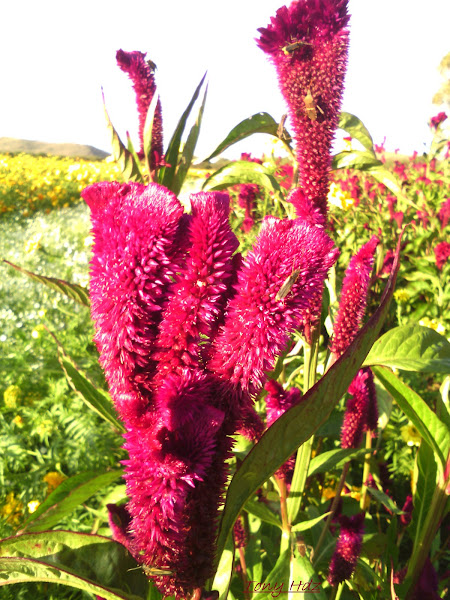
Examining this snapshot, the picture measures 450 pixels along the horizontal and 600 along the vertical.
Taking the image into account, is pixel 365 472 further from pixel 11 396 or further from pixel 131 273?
pixel 11 396

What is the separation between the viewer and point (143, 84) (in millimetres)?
Result: 1430

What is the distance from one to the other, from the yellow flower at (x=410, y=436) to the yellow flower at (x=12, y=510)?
65.7 inches

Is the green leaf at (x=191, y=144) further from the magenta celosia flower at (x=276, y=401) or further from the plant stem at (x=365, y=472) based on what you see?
the plant stem at (x=365, y=472)

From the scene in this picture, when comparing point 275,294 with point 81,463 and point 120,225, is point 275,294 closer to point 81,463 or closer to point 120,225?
point 120,225

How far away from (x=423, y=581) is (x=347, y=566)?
1045mm

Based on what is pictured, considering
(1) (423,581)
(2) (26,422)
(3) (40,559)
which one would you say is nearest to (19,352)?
(2) (26,422)

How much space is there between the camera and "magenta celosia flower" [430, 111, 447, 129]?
4223 mm

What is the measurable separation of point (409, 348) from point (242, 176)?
2.20ft

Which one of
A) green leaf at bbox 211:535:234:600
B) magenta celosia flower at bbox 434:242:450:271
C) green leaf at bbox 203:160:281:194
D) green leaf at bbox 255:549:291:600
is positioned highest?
green leaf at bbox 203:160:281:194

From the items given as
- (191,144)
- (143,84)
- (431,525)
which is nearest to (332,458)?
(431,525)

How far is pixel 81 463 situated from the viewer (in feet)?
7.29

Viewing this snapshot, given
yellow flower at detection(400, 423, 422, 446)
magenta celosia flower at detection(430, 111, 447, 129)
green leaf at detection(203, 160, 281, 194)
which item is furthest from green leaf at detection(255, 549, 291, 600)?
magenta celosia flower at detection(430, 111, 447, 129)

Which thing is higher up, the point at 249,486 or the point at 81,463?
the point at 249,486

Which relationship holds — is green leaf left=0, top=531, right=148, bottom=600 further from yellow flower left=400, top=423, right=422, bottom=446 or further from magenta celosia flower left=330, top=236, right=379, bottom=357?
yellow flower left=400, top=423, right=422, bottom=446
